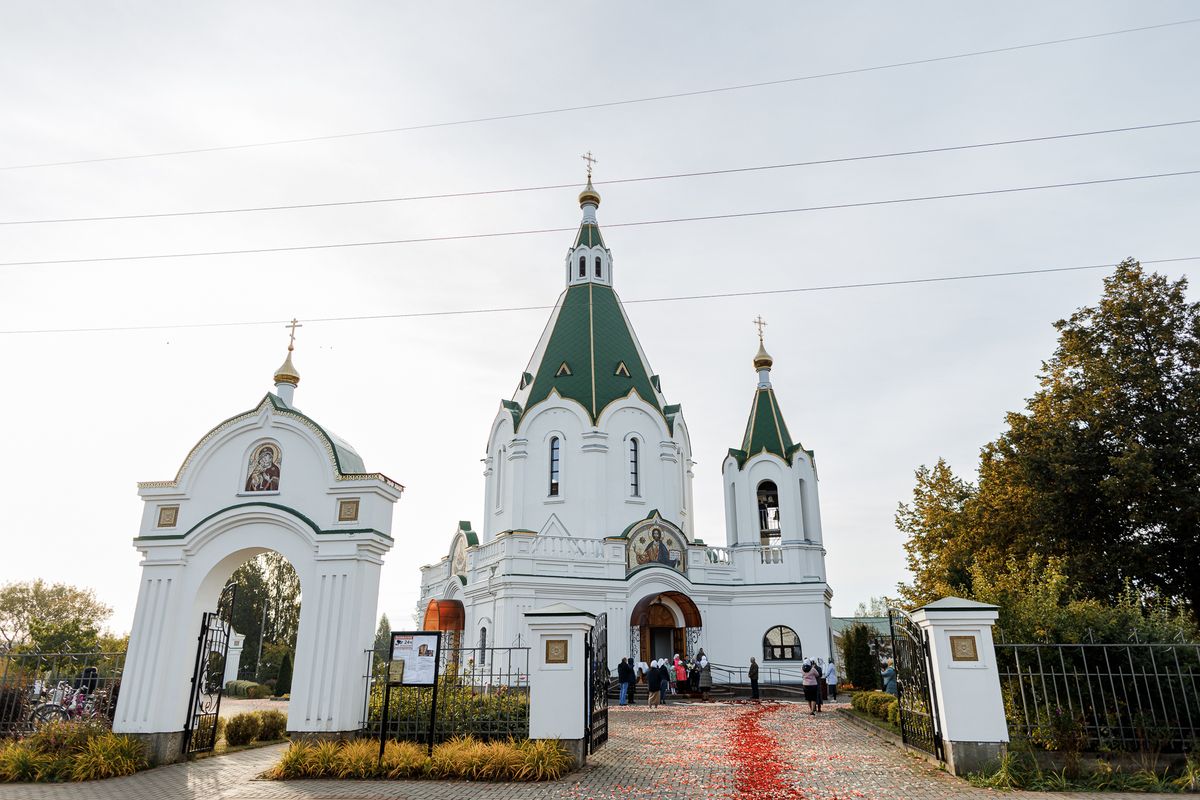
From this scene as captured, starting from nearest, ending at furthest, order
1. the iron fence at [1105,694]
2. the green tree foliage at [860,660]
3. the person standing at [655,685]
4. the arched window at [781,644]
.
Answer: the iron fence at [1105,694] → the person standing at [655,685] → the green tree foliage at [860,660] → the arched window at [781,644]

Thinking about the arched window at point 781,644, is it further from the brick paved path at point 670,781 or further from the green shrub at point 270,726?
the green shrub at point 270,726

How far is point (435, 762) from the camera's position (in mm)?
10258

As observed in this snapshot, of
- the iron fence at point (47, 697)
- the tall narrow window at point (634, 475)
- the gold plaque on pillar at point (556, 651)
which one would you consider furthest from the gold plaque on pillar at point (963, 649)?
the tall narrow window at point (634, 475)

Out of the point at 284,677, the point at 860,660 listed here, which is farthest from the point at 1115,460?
the point at 284,677

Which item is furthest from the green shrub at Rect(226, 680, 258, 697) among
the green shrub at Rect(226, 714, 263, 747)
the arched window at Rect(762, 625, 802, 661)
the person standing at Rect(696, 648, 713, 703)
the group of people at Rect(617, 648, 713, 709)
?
the arched window at Rect(762, 625, 802, 661)

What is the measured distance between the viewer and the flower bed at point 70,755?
34.8ft

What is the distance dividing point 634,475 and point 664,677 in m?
9.10

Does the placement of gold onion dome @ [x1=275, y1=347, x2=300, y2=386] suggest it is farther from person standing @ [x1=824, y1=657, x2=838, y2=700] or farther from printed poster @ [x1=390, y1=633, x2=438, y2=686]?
person standing @ [x1=824, y1=657, x2=838, y2=700]

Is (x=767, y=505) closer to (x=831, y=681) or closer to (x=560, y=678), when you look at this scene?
(x=831, y=681)

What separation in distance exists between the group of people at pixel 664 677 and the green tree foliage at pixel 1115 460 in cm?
752

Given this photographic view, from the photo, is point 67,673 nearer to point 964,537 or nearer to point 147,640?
point 147,640

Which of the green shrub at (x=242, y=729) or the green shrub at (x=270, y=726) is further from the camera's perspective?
the green shrub at (x=270, y=726)

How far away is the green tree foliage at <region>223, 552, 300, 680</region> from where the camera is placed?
150 ft

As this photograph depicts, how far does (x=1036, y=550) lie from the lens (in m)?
18.6
